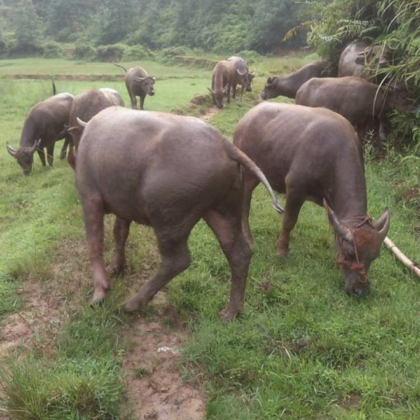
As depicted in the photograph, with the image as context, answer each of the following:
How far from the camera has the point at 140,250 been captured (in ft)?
16.6

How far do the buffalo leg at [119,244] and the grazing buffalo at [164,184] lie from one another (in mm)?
443

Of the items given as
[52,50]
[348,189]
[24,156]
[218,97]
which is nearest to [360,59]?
[348,189]

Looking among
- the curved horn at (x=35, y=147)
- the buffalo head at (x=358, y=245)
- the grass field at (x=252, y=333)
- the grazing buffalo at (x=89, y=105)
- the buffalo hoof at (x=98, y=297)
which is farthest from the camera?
the curved horn at (x=35, y=147)

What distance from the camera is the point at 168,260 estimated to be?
12.1ft

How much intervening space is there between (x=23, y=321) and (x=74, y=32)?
52895 millimetres

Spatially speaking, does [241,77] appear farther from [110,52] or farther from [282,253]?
[110,52]

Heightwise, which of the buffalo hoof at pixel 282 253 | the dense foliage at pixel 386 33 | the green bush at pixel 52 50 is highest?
the dense foliage at pixel 386 33

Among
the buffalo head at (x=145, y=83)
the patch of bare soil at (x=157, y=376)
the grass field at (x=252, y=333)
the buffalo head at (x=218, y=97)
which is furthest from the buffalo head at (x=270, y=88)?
the patch of bare soil at (x=157, y=376)

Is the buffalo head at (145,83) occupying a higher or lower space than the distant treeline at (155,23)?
higher

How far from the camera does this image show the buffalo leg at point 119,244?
4.54 m

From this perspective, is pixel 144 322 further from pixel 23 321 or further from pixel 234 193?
pixel 234 193

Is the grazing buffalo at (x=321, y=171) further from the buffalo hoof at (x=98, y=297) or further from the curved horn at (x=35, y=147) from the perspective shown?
the curved horn at (x=35, y=147)

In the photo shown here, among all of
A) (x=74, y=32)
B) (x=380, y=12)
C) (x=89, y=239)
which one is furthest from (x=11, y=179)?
(x=74, y=32)

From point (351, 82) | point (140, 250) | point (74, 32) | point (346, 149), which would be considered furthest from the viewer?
point (74, 32)
